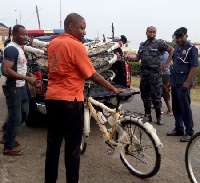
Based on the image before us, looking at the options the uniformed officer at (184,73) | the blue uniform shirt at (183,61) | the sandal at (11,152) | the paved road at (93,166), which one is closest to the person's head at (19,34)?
the sandal at (11,152)

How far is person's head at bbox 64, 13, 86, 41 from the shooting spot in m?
2.68

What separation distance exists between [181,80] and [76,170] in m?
2.64

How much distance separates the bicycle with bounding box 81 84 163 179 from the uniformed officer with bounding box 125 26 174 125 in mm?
2166

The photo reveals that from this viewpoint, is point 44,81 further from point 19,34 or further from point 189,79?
point 189,79

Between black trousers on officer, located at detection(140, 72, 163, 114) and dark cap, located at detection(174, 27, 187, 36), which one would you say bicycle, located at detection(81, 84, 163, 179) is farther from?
black trousers on officer, located at detection(140, 72, 163, 114)

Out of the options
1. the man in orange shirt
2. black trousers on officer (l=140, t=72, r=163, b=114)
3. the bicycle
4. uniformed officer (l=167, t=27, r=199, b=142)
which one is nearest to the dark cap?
uniformed officer (l=167, t=27, r=199, b=142)

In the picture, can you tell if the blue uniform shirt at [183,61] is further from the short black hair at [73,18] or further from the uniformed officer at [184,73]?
the short black hair at [73,18]

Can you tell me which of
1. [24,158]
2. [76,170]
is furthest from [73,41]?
[24,158]

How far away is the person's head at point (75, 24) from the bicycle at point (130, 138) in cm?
93

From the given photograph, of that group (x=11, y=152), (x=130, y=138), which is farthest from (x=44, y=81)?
(x=130, y=138)

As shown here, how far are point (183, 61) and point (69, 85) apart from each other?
261 centimetres

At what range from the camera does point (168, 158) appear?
158 inches

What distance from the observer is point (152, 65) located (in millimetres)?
5480

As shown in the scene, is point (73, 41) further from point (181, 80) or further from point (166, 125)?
point (166, 125)
